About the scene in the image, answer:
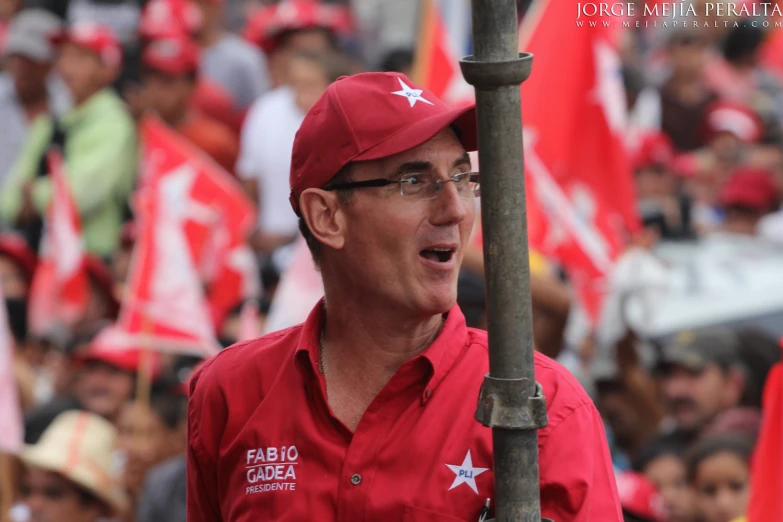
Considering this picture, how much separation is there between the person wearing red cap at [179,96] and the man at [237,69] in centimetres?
135

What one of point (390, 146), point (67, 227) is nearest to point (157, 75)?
point (67, 227)

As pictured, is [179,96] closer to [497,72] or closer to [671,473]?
[671,473]

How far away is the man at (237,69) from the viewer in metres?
11.7

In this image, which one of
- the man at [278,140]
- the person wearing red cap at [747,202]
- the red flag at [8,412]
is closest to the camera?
the red flag at [8,412]

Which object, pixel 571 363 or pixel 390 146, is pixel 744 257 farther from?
pixel 390 146

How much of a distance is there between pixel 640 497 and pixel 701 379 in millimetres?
1680

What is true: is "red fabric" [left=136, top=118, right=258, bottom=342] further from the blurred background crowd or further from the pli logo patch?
the pli logo patch

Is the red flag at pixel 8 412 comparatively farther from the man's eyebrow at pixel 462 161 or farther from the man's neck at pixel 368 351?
the man's eyebrow at pixel 462 161

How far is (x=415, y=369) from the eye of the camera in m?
3.10

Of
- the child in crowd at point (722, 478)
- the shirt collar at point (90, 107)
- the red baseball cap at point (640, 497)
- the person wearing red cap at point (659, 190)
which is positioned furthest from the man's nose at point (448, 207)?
the shirt collar at point (90, 107)

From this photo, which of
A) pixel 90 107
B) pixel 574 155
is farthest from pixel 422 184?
pixel 90 107

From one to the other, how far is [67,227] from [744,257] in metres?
4.14

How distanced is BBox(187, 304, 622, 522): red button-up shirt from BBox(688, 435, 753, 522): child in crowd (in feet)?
10.5

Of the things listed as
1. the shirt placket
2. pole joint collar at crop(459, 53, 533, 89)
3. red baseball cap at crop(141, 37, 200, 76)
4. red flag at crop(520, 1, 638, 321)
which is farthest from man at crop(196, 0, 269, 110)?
pole joint collar at crop(459, 53, 533, 89)
